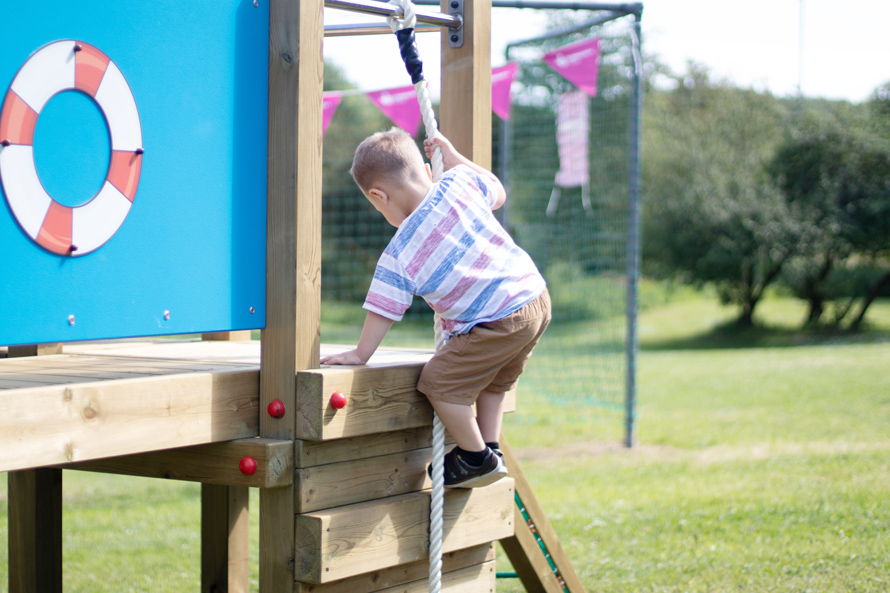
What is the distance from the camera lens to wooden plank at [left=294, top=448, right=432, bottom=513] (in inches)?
100

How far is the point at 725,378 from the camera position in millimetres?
15102

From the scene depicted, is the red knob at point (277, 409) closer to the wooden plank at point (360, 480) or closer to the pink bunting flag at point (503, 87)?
the wooden plank at point (360, 480)

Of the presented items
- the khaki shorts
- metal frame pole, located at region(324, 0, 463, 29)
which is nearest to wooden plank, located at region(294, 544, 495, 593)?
the khaki shorts

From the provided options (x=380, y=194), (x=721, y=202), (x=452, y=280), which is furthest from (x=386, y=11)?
(x=721, y=202)

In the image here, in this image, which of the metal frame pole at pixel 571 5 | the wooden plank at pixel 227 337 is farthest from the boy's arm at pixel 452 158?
the metal frame pole at pixel 571 5

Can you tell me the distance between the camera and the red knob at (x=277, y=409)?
8.34ft

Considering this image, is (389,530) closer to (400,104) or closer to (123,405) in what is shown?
(123,405)

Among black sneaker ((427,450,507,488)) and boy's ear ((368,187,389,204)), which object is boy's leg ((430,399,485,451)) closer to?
black sneaker ((427,450,507,488))

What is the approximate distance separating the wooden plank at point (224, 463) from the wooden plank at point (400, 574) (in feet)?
1.07

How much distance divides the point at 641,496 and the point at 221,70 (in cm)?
554

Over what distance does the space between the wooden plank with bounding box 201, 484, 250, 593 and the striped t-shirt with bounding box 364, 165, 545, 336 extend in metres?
1.80

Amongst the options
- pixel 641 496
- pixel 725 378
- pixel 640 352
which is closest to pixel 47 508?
pixel 641 496

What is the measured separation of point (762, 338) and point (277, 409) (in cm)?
2133

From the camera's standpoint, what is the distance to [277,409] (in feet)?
8.34
